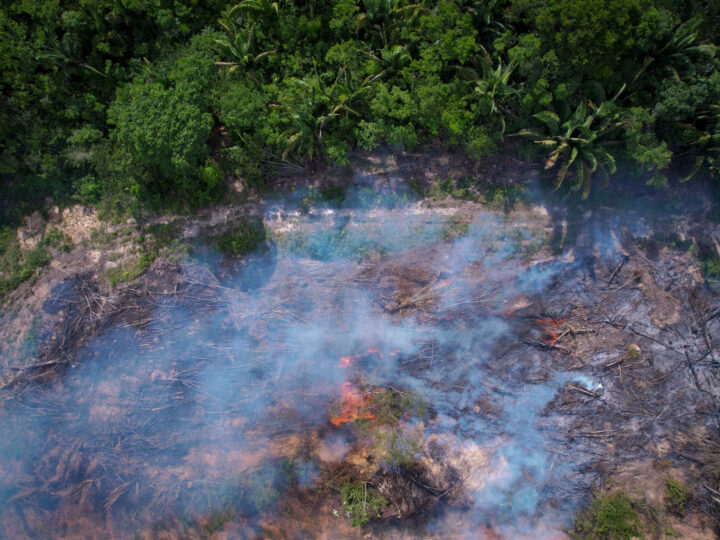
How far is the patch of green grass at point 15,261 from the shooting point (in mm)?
17109

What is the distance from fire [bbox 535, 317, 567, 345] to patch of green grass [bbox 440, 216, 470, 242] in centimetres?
482

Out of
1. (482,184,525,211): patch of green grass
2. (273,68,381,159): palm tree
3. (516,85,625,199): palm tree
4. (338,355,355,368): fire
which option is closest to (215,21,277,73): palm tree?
(273,68,381,159): palm tree

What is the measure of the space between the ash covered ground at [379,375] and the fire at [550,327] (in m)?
0.09

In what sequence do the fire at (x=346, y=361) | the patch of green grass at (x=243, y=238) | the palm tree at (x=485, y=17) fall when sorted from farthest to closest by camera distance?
the fire at (x=346, y=361) < the patch of green grass at (x=243, y=238) < the palm tree at (x=485, y=17)

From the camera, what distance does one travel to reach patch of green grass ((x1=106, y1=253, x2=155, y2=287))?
1709 centimetres

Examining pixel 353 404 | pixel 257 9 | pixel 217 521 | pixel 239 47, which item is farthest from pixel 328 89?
pixel 217 521

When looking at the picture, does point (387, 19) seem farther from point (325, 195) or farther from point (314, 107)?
point (325, 195)

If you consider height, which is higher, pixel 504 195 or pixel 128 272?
pixel 504 195

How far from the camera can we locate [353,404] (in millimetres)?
17625

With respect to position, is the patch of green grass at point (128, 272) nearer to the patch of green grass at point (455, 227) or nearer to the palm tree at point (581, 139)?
the patch of green grass at point (455, 227)

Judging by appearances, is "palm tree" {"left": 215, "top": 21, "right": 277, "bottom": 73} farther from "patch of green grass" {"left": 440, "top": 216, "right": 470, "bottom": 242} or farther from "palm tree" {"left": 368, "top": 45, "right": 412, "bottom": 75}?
"patch of green grass" {"left": 440, "top": 216, "right": 470, "bottom": 242}

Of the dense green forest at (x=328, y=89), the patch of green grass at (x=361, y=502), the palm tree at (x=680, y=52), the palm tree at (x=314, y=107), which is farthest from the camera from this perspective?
the patch of green grass at (x=361, y=502)

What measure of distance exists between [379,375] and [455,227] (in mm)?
6889

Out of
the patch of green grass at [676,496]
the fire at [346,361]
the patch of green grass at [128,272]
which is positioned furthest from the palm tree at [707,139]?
the patch of green grass at [128,272]
